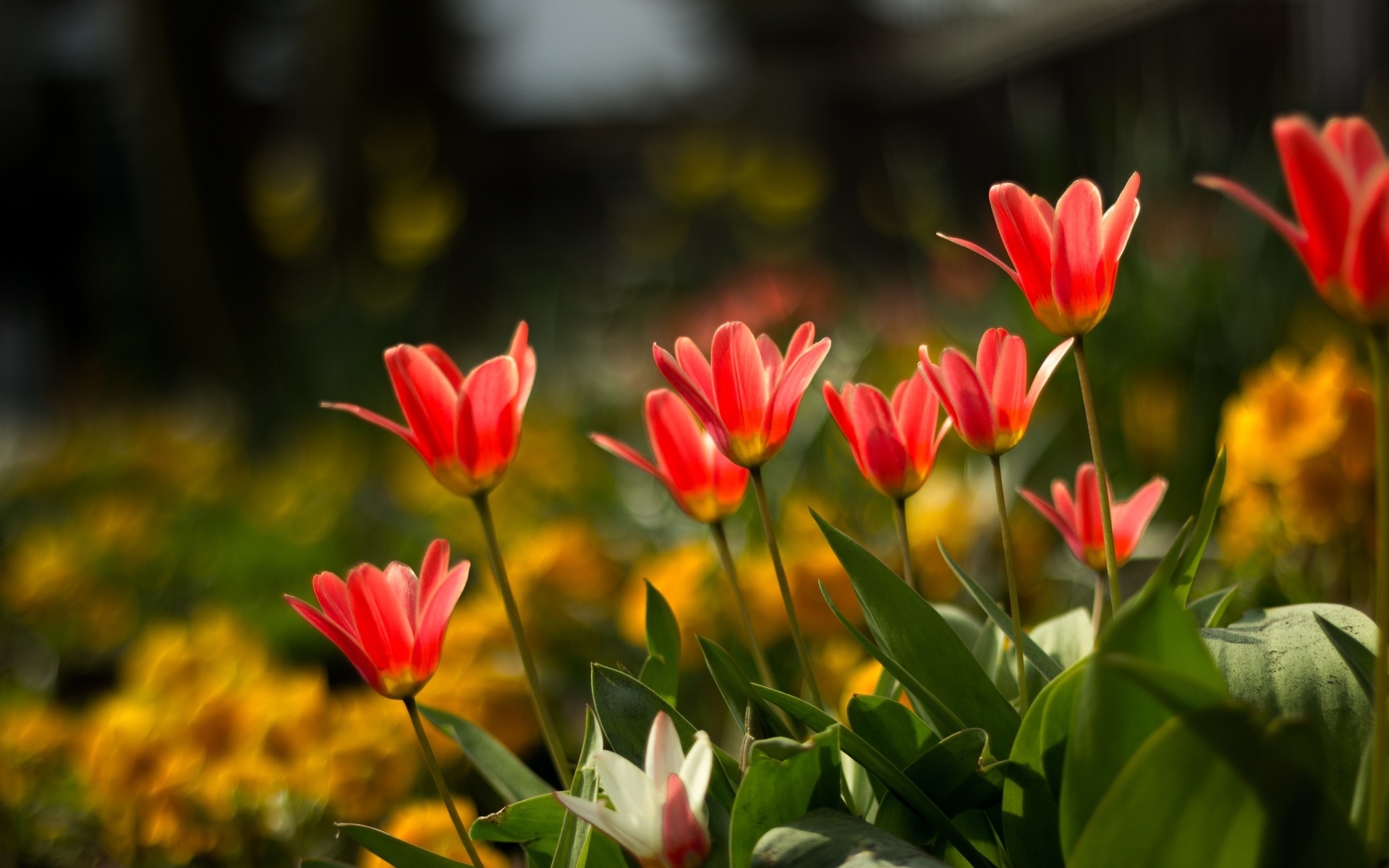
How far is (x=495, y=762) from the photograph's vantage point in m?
0.71

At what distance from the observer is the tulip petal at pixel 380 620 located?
58cm

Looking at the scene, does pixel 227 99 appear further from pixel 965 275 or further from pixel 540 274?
pixel 965 275

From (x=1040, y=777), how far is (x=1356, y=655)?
6.5 inches

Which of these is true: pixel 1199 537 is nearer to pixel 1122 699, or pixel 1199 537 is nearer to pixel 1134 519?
pixel 1134 519

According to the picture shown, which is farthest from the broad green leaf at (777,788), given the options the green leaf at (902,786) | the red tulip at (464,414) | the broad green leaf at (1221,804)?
the red tulip at (464,414)

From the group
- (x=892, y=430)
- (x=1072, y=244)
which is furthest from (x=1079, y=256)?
(x=892, y=430)

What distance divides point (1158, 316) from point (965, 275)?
978 millimetres

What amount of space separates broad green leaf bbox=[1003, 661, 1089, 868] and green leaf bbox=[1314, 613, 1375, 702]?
0.47ft

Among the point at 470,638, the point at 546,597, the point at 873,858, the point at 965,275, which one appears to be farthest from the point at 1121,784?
the point at 965,275

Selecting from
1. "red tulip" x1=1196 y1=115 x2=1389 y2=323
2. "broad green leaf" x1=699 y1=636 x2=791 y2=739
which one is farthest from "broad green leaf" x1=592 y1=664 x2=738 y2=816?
"red tulip" x1=1196 y1=115 x2=1389 y2=323

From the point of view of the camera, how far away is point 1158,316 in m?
2.18

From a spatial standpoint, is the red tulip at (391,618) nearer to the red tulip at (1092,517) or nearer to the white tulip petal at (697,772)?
the white tulip petal at (697,772)

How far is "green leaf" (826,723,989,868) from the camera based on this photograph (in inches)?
20.5

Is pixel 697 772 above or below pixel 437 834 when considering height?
above
